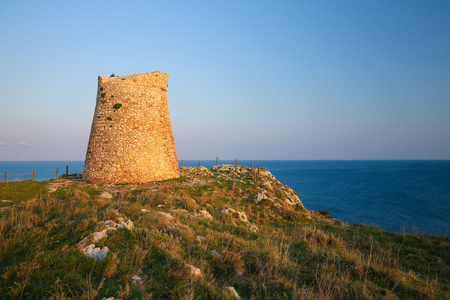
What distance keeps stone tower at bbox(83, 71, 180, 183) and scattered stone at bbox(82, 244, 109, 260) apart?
16363mm

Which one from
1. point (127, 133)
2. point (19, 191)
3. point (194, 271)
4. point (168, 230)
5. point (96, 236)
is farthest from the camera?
point (127, 133)

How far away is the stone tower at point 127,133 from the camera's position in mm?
21156

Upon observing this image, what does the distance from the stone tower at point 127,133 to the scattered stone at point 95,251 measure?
1636 cm

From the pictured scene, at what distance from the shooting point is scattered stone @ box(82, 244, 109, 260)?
5301 mm

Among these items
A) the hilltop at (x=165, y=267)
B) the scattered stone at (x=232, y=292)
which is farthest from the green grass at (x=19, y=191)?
the scattered stone at (x=232, y=292)

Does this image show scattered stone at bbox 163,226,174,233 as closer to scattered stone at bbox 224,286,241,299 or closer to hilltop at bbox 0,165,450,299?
hilltop at bbox 0,165,450,299

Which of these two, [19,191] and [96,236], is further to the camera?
[19,191]

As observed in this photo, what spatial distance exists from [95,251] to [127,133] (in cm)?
1743

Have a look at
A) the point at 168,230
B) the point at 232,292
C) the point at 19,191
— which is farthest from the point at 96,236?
the point at 19,191

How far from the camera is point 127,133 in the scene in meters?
21.4

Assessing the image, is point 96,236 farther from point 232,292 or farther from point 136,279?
point 232,292

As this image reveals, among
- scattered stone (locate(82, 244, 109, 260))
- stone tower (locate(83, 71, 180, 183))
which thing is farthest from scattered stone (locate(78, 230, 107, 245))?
stone tower (locate(83, 71, 180, 183))

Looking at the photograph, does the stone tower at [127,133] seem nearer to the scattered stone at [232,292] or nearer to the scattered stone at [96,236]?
the scattered stone at [96,236]

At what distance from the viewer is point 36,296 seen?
3977mm
